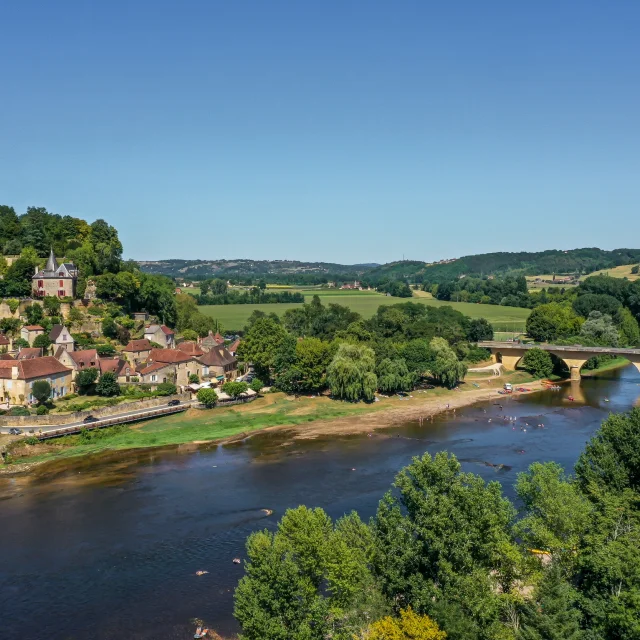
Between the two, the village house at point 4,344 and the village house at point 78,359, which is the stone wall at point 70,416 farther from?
the village house at point 4,344

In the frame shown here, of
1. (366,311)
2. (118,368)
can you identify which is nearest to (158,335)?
(118,368)

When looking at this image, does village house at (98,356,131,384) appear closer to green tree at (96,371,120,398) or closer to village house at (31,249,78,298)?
green tree at (96,371,120,398)

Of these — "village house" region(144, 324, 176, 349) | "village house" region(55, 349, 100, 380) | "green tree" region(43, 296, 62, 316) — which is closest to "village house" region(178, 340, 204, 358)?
"village house" region(144, 324, 176, 349)

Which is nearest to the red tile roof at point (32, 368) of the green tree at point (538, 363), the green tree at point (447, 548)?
the green tree at point (447, 548)

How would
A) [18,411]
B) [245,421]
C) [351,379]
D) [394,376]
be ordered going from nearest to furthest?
1. [18,411]
2. [245,421]
3. [351,379]
4. [394,376]

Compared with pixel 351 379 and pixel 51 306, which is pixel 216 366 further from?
pixel 51 306

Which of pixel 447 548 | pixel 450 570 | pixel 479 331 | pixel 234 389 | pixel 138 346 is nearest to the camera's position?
pixel 450 570
